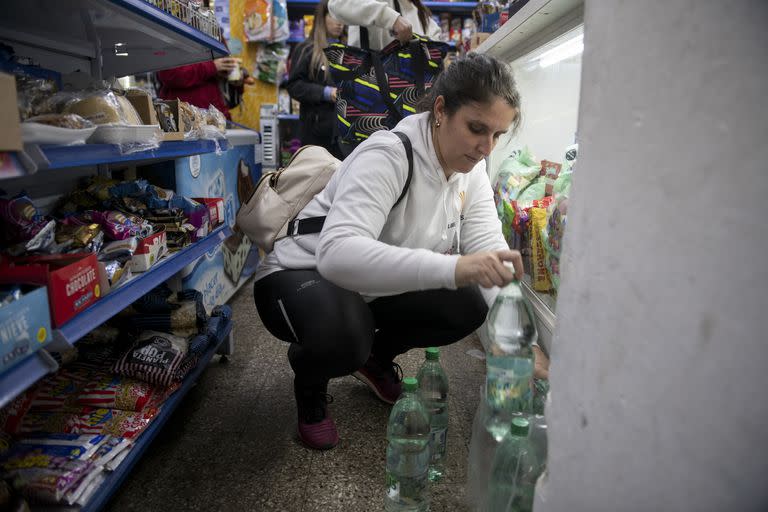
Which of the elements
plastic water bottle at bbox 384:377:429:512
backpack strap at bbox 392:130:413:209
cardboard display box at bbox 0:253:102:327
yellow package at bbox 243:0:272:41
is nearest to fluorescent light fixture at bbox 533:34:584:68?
backpack strap at bbox 392:130:413:209

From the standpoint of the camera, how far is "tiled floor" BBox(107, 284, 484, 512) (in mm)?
1619

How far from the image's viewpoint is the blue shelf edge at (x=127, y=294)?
3.94 ft

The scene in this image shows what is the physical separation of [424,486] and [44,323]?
1.08 m

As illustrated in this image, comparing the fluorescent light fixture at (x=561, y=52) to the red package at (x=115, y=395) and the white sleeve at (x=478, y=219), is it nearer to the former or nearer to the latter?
the white sleeve at (x=478, y=219)

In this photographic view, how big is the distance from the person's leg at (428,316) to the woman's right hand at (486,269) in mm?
594

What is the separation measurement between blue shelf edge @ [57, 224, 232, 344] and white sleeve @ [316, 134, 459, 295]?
525 millimetres

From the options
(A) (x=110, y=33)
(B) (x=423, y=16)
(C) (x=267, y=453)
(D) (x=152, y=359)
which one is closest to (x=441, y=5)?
(B) (x=423, y=16)

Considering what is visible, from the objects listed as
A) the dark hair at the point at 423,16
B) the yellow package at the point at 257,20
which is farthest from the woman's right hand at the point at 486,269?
the yellow package at the point at 257,20

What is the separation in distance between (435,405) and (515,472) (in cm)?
62

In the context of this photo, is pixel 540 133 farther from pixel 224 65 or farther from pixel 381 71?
pixel 224 65

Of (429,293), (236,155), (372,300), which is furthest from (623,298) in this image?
(236,155)

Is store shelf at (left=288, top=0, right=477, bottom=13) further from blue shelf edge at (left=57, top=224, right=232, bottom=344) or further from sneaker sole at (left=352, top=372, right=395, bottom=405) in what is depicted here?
sneaker sole at (left=352, top=372, right=395, bottom=405)

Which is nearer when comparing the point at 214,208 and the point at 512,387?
the point at 512,387

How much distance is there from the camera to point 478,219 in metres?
1.95
